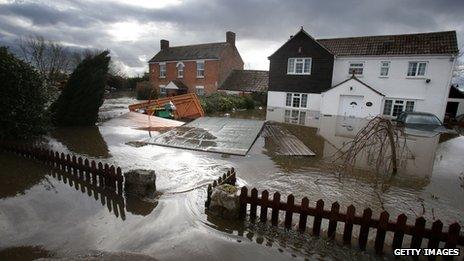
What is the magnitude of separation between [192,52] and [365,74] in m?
21.7

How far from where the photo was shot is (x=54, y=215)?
16.9 feet

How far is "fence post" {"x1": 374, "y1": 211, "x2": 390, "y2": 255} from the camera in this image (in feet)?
14.0

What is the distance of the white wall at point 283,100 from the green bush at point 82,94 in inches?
711

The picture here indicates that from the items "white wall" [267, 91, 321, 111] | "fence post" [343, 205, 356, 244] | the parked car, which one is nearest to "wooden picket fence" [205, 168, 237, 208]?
"fence post" [343, 205, 356, 244]

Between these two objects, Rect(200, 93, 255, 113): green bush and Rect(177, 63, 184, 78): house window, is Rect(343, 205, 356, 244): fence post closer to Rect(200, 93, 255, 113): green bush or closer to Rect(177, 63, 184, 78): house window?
Rect(200, 93, 255, 113): green bush

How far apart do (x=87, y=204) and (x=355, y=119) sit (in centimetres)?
2175

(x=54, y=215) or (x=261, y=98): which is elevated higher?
(x=261, y=98)

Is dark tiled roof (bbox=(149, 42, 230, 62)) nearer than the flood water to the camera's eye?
No

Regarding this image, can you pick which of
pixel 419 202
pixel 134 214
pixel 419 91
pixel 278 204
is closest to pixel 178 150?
pixel 134 214

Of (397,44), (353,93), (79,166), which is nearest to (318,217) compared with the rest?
(79,166)

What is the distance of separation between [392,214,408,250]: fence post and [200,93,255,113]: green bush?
1974cm

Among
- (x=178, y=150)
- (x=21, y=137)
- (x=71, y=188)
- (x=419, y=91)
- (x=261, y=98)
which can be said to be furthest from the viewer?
(x=261, y=98)

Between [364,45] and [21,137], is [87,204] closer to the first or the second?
[21,137]

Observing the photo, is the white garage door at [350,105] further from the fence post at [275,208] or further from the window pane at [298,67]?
the fence post at [275,208]
